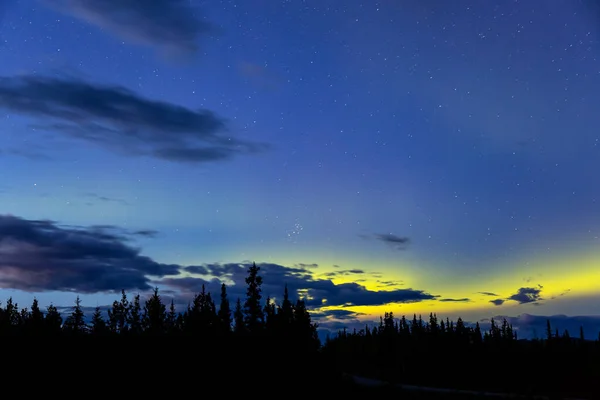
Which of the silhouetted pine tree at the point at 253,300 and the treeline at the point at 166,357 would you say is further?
the silhouetted pine tree at the point at 253,300

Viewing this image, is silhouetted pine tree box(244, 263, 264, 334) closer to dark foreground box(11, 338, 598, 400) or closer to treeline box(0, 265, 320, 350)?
treeline box(0, 265, 320, 350)

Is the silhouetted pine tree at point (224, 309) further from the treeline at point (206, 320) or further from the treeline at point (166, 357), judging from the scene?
the treeline at point (166, 357)

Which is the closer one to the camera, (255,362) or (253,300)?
(255,362)

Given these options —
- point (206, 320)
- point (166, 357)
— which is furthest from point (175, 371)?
point (206, 320)

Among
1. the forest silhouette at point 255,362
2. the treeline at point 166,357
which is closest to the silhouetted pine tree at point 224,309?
the forest silhouette at point 255,362

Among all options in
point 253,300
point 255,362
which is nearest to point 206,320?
point 253,300

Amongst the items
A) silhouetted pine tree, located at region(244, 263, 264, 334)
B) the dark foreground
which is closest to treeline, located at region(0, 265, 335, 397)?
the dark foreground

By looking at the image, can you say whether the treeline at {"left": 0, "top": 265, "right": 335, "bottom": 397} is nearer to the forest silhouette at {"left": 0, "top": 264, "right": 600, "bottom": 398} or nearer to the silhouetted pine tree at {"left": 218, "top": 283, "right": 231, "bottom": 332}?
the forest silhouette at {"left": 0, "top": 264, "right": 600, "bottom": 398}

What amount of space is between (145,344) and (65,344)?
4.43 meters

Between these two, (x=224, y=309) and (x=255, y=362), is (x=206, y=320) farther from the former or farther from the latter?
(x=255, y=362)

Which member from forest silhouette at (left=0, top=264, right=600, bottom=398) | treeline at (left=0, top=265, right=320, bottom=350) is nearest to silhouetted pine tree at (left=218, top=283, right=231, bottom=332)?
treeline at (left=0, top=265, right=320, bottom=350)

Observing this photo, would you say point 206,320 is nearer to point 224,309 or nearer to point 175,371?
point 224,309

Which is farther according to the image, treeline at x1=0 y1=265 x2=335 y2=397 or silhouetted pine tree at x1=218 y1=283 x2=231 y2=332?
silhouetted pine tree at x1=218 y1=283 x2=231 y2=332

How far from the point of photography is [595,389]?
38.0 meters
